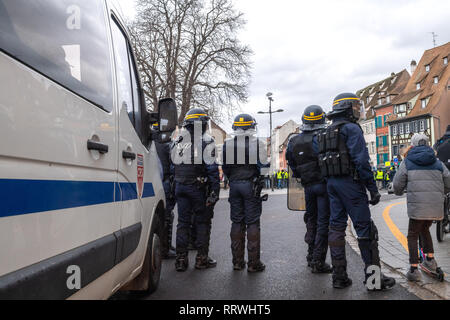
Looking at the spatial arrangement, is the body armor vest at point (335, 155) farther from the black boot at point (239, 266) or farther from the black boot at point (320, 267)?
the black boot at point (239, 266)

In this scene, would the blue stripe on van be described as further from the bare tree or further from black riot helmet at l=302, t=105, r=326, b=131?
the bare tree

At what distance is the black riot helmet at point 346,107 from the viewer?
14.2 ft

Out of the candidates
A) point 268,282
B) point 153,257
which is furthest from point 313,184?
point 153,257

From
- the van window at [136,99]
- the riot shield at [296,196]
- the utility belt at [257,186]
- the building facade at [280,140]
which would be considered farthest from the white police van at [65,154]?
the building facade at [280,140]

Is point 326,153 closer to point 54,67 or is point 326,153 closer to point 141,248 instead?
point 141,248

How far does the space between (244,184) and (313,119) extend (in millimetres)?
1200

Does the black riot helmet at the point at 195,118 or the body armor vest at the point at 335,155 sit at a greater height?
the black riot helmet at the point at 195,118

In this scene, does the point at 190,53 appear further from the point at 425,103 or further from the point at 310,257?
the point at 425,103

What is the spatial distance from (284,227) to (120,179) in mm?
7142

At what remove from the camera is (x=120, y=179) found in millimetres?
2625

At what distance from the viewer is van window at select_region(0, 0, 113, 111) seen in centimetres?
151

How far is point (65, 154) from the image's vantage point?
5.92 ft

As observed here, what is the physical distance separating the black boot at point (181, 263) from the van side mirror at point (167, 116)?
2.16 metres

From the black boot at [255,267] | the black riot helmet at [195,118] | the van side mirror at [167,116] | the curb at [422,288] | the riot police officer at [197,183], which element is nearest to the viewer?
the van side mirror at [167,116]
